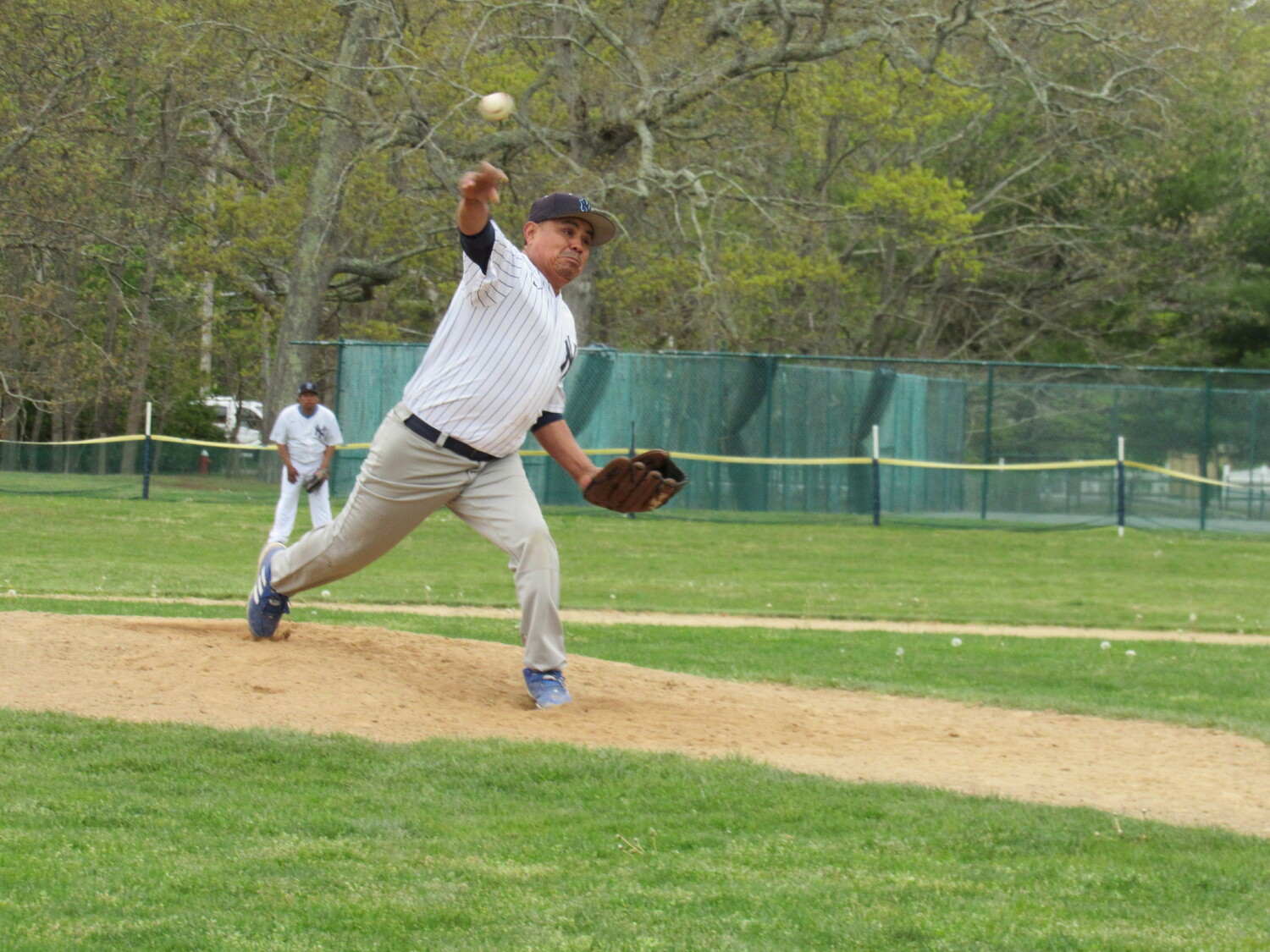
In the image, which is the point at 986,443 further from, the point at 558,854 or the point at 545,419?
the point at 558,854

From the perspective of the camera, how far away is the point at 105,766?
4898mm

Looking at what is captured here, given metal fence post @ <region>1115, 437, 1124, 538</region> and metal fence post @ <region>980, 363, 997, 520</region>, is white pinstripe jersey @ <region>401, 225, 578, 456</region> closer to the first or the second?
metal fence post @ <region>1115, 437, 1124, 538</region>

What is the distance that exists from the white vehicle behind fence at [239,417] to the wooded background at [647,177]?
32.9 inches

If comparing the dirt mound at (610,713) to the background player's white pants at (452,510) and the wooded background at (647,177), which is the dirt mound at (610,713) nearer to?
the background player's white pants at (452,510)

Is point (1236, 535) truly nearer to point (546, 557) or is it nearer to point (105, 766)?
point (546, 557)

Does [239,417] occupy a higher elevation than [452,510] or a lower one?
higher

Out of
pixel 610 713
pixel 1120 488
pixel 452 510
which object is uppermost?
pixel 1120 488

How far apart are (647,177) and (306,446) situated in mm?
8464

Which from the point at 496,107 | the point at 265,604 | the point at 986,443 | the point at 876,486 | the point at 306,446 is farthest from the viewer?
the point at 986,443

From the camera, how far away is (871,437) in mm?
22375

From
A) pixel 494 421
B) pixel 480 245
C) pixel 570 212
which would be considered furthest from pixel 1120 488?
pixel 480 245

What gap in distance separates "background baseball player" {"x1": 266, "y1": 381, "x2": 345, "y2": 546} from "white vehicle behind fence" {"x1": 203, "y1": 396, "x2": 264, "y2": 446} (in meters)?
18.4

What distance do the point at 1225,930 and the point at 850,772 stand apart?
189 cm

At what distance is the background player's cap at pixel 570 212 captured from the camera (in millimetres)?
5793
